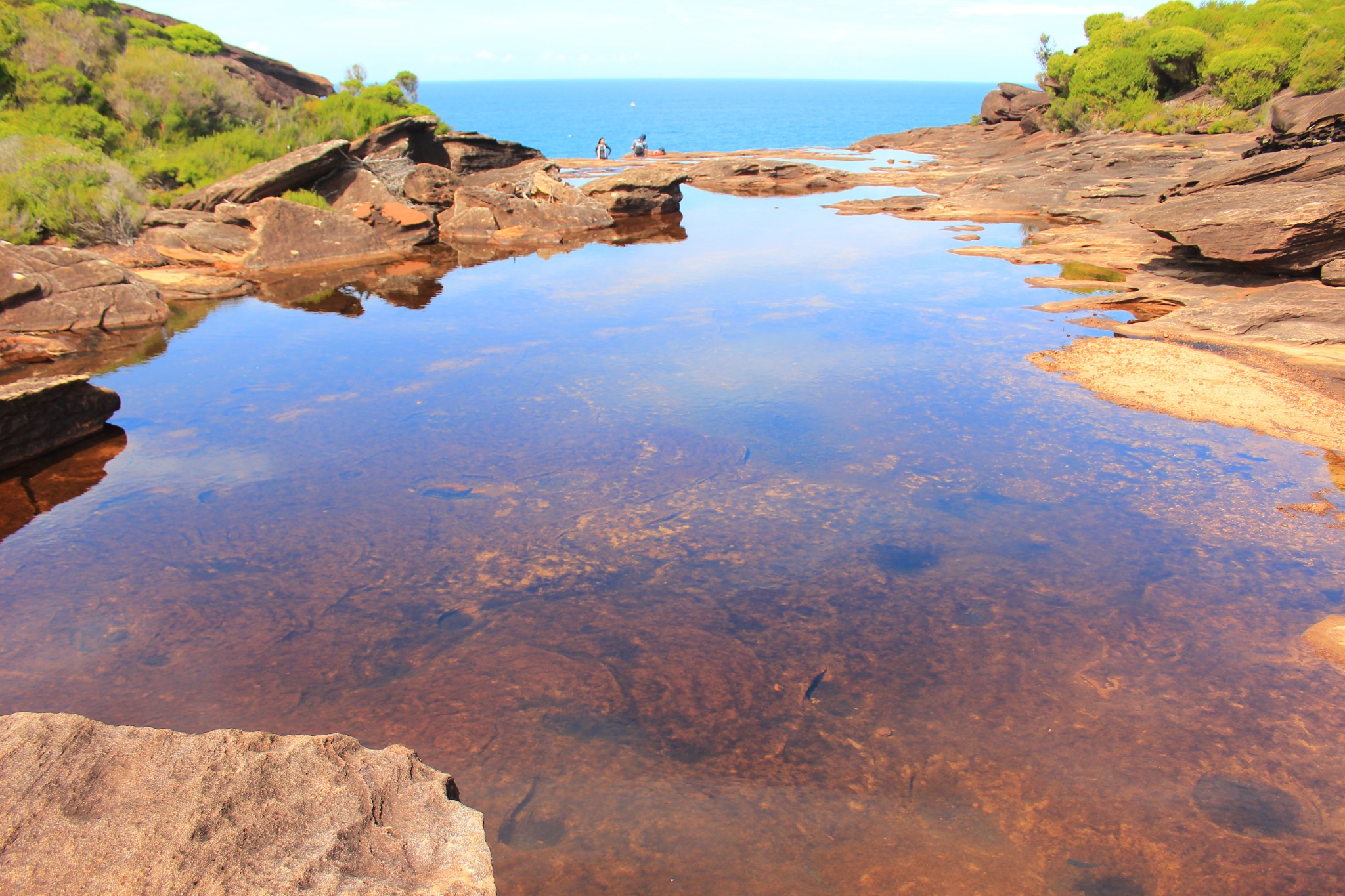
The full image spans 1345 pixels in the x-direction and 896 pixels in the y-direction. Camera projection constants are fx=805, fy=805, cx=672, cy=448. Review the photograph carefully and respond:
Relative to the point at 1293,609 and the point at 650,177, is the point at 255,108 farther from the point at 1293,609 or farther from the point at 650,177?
the point at 1293,609

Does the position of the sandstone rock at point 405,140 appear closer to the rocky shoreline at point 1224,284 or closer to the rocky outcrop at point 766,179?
the rocky outcrop at point 766,179

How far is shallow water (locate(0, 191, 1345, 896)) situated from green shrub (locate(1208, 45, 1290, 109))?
28.5 metres

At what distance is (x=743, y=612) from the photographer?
5008 mm

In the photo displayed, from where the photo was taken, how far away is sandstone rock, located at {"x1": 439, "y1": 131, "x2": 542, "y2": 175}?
2508 centimetres

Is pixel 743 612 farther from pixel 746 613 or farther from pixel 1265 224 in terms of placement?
pixel 1265 224

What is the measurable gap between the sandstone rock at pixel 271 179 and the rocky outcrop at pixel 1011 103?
113 ft

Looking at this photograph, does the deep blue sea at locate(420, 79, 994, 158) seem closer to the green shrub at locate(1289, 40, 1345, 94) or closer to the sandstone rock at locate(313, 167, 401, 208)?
the sandstone rock at locate(313, 167, 401, 208)

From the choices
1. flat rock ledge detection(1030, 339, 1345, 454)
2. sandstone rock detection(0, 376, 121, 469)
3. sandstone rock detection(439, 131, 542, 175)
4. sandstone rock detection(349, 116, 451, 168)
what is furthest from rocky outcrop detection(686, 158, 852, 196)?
sandstone rock detection(0, 376, 121, 469)

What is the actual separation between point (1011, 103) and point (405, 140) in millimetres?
34677

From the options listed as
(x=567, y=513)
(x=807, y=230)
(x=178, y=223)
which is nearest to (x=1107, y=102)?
(x=807, y=230)

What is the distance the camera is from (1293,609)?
4.89 meters

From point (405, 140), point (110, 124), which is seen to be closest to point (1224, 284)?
point (405, 140)

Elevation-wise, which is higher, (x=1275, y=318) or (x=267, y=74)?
(x=267, y=74)

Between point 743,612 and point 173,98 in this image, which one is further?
point 173,98
